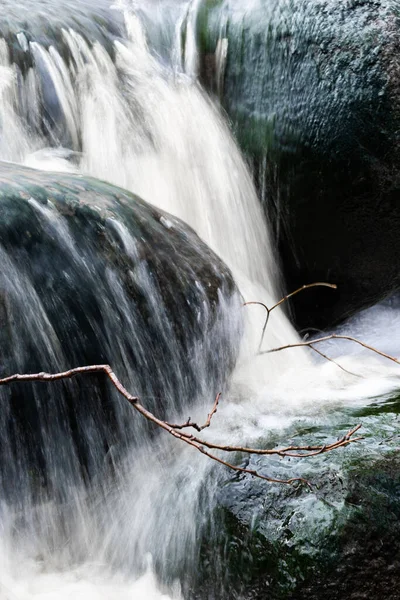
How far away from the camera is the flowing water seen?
97.6 inches

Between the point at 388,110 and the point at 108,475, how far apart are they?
8.86 feet

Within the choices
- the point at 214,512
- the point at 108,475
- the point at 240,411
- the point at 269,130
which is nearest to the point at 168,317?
the point at 240,411

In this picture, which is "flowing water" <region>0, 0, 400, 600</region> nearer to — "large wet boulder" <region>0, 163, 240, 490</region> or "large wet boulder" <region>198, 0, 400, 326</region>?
"large wet boulder" <region>0, 163, 240, 490</region>

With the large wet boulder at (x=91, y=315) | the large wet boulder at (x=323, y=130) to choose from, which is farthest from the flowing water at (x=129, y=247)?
the large wet boulder at (x=323, y=130)

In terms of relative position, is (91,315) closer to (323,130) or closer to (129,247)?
(129,247)

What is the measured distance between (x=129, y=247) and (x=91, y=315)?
401 mm

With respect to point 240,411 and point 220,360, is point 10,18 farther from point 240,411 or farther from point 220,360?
point 240,411

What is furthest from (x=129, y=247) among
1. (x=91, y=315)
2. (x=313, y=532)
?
(x=313, y=532)

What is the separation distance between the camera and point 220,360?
10.8 feet

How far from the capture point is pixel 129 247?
3.03 m

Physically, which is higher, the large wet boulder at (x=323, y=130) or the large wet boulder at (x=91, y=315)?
the large wet boulder at (x=323, y=130)

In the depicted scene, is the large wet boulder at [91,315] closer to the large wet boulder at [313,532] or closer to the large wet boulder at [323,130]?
the large wet boulder at [313,532]

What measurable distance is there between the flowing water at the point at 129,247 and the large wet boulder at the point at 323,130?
0.20 meters

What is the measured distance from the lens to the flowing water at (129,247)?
2.48 m
